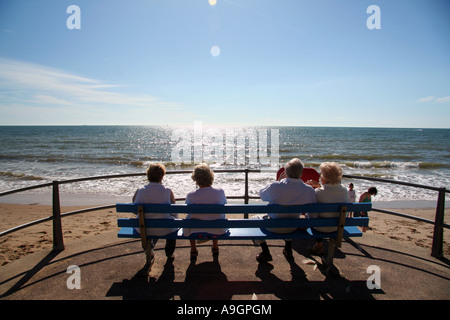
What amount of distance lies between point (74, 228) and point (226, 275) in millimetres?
5374

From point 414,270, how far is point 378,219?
5371 millimetres

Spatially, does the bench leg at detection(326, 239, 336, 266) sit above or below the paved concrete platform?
above

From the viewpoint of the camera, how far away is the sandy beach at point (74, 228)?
214 inches

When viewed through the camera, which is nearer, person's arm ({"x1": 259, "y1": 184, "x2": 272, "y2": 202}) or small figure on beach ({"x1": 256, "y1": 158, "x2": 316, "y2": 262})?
small figure on beach ({"x1": 256, "y1": 158, "x2": 316, "y2": 262})

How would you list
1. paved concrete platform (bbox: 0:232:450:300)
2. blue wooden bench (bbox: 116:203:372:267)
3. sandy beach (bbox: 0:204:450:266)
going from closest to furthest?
paved concrete platform (bbox: 0:232:450:300)
blue wooden bench (bbox: 116:203:372:267)
sandy beach (bbox: 0:204:450:266)

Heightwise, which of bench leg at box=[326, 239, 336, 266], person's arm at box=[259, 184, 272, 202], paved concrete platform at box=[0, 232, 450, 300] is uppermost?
person's arm at box=[259, 184, 272, 202]

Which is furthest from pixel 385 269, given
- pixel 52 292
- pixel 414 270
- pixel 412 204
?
pixel 412 204

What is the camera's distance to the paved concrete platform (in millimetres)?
2750

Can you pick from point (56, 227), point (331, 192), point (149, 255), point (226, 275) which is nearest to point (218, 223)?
point (226, 275)

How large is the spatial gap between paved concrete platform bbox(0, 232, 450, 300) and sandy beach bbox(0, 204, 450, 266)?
886mm

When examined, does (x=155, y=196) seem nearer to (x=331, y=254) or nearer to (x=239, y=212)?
(x=239, y=212)

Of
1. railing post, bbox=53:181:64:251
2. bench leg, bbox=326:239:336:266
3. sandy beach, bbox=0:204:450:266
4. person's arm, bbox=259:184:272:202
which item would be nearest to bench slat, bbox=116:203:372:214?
person's arm, bbox=259:184:272:202

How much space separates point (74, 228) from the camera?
685 centimetres

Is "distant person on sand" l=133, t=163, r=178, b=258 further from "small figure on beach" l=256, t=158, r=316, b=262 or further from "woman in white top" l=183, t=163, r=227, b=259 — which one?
"small figure on beach" l=256, t=158, r=316, b=262
